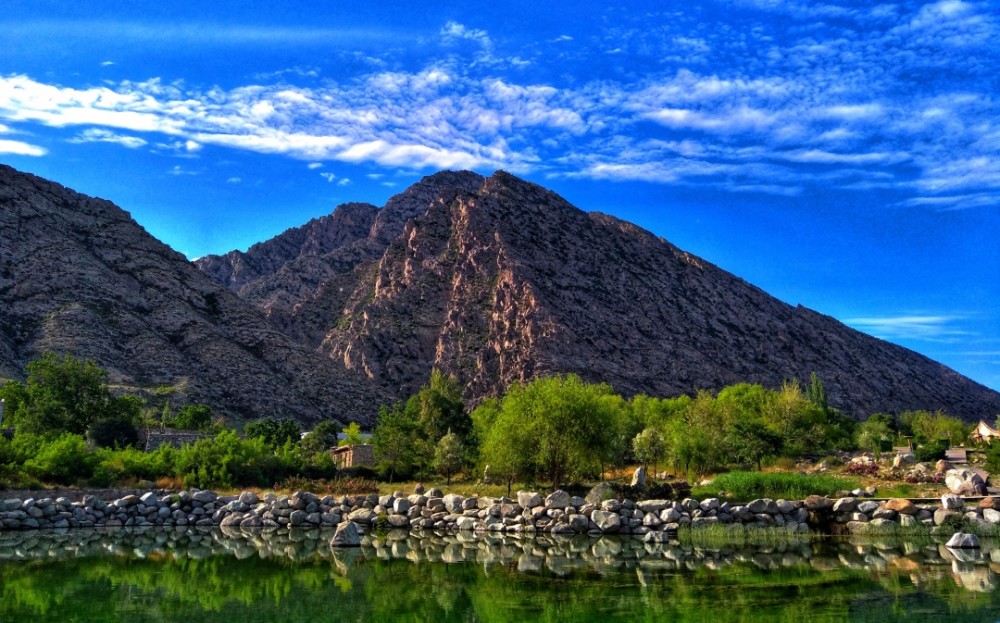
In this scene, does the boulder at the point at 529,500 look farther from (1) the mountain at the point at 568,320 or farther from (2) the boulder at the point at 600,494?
(1) the mountain at the point at 568,320

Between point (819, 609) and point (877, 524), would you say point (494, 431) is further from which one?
point (819, 609)

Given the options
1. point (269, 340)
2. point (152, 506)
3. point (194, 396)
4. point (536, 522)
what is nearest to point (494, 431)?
point (536, 522)

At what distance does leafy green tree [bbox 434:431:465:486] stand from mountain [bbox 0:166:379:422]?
42.9 metres

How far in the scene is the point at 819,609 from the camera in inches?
532

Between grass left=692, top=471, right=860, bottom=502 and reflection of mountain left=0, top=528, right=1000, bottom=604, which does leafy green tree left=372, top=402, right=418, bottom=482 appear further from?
grass left=692, top=471, right=860, bottom=502

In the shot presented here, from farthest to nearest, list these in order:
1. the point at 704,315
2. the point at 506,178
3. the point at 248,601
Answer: the point at 506,178, the point at 704,315, the point at 248,601

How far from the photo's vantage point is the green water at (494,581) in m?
13.5

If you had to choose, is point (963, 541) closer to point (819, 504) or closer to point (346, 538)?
point (819, 504)

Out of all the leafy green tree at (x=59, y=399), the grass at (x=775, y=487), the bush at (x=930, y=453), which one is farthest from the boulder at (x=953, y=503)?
the leafy green tree at (x=59, y=399)

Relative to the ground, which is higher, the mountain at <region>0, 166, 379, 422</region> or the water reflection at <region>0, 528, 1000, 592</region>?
the mountain at <region>0, 166, 379, 422</region>

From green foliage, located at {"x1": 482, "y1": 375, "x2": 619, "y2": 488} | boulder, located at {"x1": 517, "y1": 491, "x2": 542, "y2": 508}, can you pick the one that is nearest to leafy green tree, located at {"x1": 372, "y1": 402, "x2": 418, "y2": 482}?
green foliage, located at {"x1": 482, "y1": 375, "x2": 619, "y2": 488}

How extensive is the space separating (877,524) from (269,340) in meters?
89.1

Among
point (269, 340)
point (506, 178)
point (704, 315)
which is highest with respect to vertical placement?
point (506, 178)

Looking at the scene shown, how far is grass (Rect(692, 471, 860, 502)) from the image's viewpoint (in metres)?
29.5
